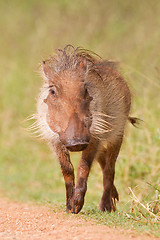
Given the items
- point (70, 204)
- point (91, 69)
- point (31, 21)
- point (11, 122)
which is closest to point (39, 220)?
point (70, 204)

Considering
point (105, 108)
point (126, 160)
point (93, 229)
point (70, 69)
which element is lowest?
point (93, 229)

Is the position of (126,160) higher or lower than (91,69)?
lower

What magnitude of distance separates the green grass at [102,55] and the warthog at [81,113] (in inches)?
13.0

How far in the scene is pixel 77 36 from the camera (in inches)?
549

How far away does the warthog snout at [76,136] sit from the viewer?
4.18 m

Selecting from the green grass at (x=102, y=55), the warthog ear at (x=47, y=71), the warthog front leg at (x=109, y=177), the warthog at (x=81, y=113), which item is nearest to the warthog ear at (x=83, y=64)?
the warthog at (x=81, y=113)

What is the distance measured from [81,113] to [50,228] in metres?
1.11

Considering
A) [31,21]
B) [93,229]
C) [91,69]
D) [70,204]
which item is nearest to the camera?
[93,229]

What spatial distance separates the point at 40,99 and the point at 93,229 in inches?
73.9

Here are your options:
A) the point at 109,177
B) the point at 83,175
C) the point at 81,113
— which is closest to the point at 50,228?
the point at 83,175

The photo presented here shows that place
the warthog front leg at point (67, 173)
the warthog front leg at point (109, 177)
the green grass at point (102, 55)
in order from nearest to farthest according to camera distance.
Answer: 1. the warthog front leg at point (67, 173)
2. the warthog front leg at point (109, 177)
3. the green grass at point (102, 55)

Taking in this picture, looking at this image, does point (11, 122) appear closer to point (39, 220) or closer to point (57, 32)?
point (57, 32)

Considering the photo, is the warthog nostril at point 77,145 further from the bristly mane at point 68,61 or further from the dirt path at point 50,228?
the bristly mane at point 68,61

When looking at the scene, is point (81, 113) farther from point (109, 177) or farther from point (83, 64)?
point (109, 177)
